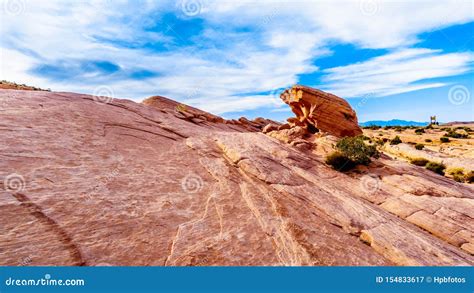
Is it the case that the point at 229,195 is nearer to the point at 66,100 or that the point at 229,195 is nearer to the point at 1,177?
the point at 1,177

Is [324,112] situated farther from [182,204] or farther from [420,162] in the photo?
[182,204]

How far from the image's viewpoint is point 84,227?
8875 mm

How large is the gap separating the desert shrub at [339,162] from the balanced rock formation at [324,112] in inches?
434

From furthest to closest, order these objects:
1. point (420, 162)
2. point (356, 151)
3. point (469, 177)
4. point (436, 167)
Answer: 1. point (420, 162)
2. point (436, 167)
3. point (469, 177)
4. point (356, 151)

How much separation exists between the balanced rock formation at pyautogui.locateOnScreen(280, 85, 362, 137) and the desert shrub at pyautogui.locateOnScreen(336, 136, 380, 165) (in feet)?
30.5

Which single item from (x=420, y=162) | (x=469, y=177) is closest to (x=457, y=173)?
(x=469, y=177)

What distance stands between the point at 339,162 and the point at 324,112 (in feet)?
42.4

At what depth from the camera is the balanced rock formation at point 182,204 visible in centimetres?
868

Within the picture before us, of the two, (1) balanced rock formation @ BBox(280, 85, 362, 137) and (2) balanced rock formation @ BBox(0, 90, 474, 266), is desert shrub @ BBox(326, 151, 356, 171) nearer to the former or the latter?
(2) balanced rock formation @ BBox(0, 90, 474, 266)

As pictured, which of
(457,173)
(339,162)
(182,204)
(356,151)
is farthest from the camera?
(457,173)

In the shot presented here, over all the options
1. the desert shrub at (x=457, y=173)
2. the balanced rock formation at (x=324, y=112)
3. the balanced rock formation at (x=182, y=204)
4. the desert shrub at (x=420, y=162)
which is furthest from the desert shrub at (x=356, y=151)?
the desert shrub at (x=420, y=162)

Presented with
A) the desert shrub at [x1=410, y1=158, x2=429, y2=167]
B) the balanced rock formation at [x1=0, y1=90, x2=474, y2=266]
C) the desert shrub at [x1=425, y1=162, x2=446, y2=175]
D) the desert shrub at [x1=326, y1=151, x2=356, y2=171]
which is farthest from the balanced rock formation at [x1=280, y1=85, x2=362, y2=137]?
the balanced rock formation at [x1=0, y1=90, x2=474, y2=266]

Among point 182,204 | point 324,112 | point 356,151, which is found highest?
point 324,112

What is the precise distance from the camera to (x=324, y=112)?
3375cm
